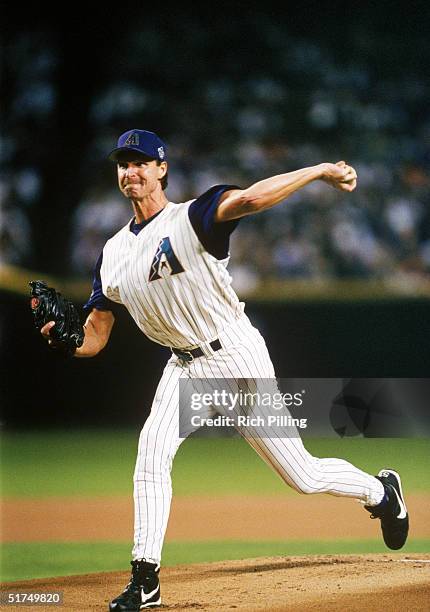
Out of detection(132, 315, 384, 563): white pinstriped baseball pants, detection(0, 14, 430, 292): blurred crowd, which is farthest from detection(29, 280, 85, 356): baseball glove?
detection(0, 14, 430, 292): blurred crowd

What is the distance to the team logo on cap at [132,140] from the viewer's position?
2918 millimetres

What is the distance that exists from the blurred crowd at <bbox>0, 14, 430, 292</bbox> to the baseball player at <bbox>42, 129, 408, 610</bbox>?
3.54 meters

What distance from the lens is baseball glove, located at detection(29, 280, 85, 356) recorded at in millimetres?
2945

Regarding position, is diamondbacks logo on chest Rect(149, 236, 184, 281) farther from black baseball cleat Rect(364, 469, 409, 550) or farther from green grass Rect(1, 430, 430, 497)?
green grass Rect(1, 430, 430, 497)

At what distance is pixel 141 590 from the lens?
2.70 m

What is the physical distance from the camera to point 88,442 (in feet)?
21.6

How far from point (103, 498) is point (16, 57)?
3.31 metres

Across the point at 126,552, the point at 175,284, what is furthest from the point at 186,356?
the point at 126,552

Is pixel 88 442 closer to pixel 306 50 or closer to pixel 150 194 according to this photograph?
pixel 306 50

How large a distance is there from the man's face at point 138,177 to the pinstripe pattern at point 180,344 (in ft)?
0.35

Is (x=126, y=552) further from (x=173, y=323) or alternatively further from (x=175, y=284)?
(x=175, y=284)

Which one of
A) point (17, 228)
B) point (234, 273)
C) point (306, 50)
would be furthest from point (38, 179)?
point (306, 50)

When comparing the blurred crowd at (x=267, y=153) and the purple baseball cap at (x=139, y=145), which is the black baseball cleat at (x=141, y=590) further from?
the blurred crowd at (x=267, y=153)

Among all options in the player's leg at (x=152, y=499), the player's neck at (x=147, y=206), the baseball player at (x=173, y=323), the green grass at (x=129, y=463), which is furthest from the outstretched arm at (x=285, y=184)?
the green grass at (x=129, y=463)
